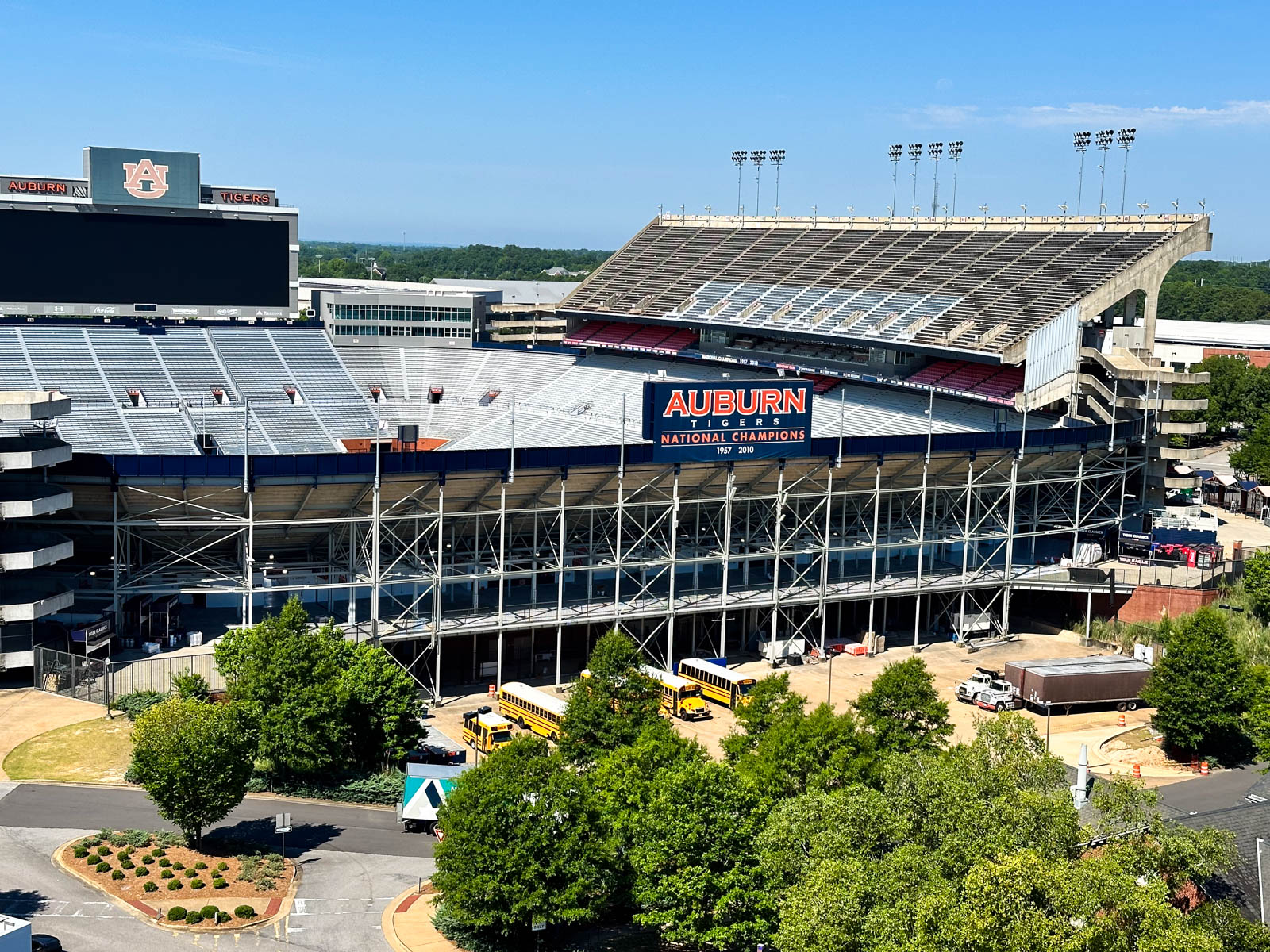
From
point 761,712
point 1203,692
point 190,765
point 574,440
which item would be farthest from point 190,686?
point 1203,692

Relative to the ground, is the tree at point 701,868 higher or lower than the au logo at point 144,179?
lower

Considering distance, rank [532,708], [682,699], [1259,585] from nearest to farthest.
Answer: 1. [532,708]
2. [682,699]
3. [1259,585]

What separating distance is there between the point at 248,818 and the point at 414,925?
10406mm

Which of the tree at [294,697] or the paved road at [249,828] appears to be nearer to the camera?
the paved road at [249,828]

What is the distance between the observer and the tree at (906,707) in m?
51.2

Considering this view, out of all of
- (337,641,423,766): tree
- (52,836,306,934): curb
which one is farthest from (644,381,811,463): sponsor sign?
(52,836,306,934): curb

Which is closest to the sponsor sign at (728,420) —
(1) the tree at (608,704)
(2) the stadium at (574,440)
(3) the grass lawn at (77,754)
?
(2) the stadium at (574,440)

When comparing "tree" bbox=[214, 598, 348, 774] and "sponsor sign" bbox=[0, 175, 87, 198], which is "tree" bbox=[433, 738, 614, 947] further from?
"sponsor sign" bbox=[0, 175, 87, 198]

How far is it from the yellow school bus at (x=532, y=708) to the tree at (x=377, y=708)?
259 inches

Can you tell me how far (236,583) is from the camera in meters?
65.2

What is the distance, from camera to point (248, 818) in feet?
165

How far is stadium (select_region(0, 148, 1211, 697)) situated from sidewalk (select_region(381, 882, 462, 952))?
811 inches

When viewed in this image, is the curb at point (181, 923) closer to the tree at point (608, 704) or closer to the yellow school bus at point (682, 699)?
the tree at point (608, 704)

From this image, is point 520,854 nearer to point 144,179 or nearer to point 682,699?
point 682,699
